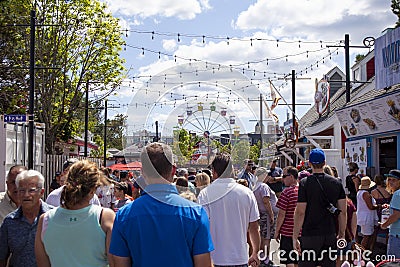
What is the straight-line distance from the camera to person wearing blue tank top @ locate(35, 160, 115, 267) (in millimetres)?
3861

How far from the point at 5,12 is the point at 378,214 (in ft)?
67.0

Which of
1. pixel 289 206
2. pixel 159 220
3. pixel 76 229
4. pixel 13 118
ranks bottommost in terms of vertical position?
pixel 289 206

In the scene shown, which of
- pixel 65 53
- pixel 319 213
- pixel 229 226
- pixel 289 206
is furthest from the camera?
pixel 65 53

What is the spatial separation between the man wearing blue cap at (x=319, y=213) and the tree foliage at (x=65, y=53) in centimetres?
1917

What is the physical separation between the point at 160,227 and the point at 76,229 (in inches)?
32.4

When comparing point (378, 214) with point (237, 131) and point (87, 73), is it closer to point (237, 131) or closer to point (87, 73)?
point (237, 131)

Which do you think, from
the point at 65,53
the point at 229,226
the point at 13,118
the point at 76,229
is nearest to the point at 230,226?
the point at 229,226

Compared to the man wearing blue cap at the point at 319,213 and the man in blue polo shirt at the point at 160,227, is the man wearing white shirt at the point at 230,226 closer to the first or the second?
the man wearing blue cap at the point at 319,213

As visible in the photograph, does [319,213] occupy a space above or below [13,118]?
below

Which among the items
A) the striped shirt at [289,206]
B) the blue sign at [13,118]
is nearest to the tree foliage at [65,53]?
the blue sign at [13,118]

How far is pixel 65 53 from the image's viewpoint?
81.3ft

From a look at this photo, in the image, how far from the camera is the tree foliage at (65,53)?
24391 mm

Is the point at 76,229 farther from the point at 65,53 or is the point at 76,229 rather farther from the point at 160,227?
the point at 65,53

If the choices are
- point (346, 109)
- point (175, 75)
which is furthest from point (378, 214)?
point (346, 109)
